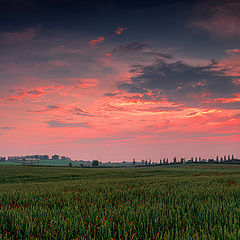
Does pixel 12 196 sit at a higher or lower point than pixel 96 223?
lower

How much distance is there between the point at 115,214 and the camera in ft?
21.9

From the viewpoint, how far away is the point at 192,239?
4.71 meters

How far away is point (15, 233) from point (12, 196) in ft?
27.0

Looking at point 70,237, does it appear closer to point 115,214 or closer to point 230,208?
point 115,214

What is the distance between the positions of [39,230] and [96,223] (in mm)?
1515

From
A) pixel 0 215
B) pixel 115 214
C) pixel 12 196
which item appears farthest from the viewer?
pixel 12 196

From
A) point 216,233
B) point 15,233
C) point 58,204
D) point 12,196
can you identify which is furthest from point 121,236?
point 12,196

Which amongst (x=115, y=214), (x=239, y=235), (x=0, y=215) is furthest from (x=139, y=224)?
(x=0, y=215)

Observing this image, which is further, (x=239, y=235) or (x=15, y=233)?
(x=15, y=233)

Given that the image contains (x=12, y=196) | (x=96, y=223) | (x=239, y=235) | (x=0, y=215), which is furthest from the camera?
(x=12, y=196)

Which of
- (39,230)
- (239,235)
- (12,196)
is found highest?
(239,235)

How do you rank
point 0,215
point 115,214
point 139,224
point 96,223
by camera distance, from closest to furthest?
point 139,224, point 96,223, point 115,214, point 0,215

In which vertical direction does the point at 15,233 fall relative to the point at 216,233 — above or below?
below

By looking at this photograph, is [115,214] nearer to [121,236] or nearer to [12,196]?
[121,236]
